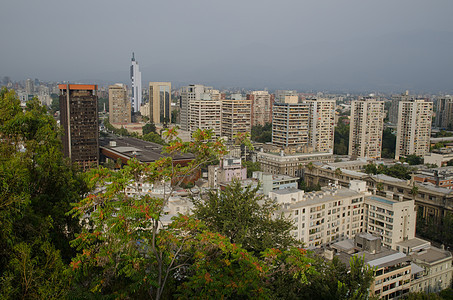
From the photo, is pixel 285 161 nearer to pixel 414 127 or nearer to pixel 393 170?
pixel 393 170

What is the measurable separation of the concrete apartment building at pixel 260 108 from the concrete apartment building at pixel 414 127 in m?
16.6

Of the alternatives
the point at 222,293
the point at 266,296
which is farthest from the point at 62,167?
the point at 266,296

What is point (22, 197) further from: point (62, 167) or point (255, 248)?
point (255, 248)

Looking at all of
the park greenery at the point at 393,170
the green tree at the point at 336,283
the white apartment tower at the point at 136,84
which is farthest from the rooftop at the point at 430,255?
the white apartment tower at the point at 136,84

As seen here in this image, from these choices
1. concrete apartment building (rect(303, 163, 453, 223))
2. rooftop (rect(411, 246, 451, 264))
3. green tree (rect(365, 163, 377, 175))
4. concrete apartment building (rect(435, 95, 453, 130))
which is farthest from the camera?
concrete apartment building (rect(435, 95, 453, 130))

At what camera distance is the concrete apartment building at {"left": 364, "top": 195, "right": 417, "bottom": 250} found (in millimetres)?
10719

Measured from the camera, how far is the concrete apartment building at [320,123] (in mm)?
24828

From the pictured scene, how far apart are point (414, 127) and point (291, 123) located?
731 cm

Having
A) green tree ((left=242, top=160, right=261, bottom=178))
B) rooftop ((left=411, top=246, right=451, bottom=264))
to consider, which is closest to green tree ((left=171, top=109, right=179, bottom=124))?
green tree ((left=242, top=160, right=261, bottom=178))

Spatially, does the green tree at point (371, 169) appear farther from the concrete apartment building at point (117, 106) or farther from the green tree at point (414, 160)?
the concrete apartment building at point (117, 106)

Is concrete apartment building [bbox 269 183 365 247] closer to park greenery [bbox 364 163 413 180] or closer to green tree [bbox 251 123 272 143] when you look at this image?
park greenery [bbox 364 163 413 180]

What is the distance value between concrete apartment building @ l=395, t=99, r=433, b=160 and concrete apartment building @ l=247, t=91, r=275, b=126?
16628 millimetres

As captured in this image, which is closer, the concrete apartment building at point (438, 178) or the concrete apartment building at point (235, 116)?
the concrete apartment building at point (438, 178)

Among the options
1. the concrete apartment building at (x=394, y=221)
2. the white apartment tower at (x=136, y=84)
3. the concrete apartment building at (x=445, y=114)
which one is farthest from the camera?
the white apartment tower at (x=136, y=84)
